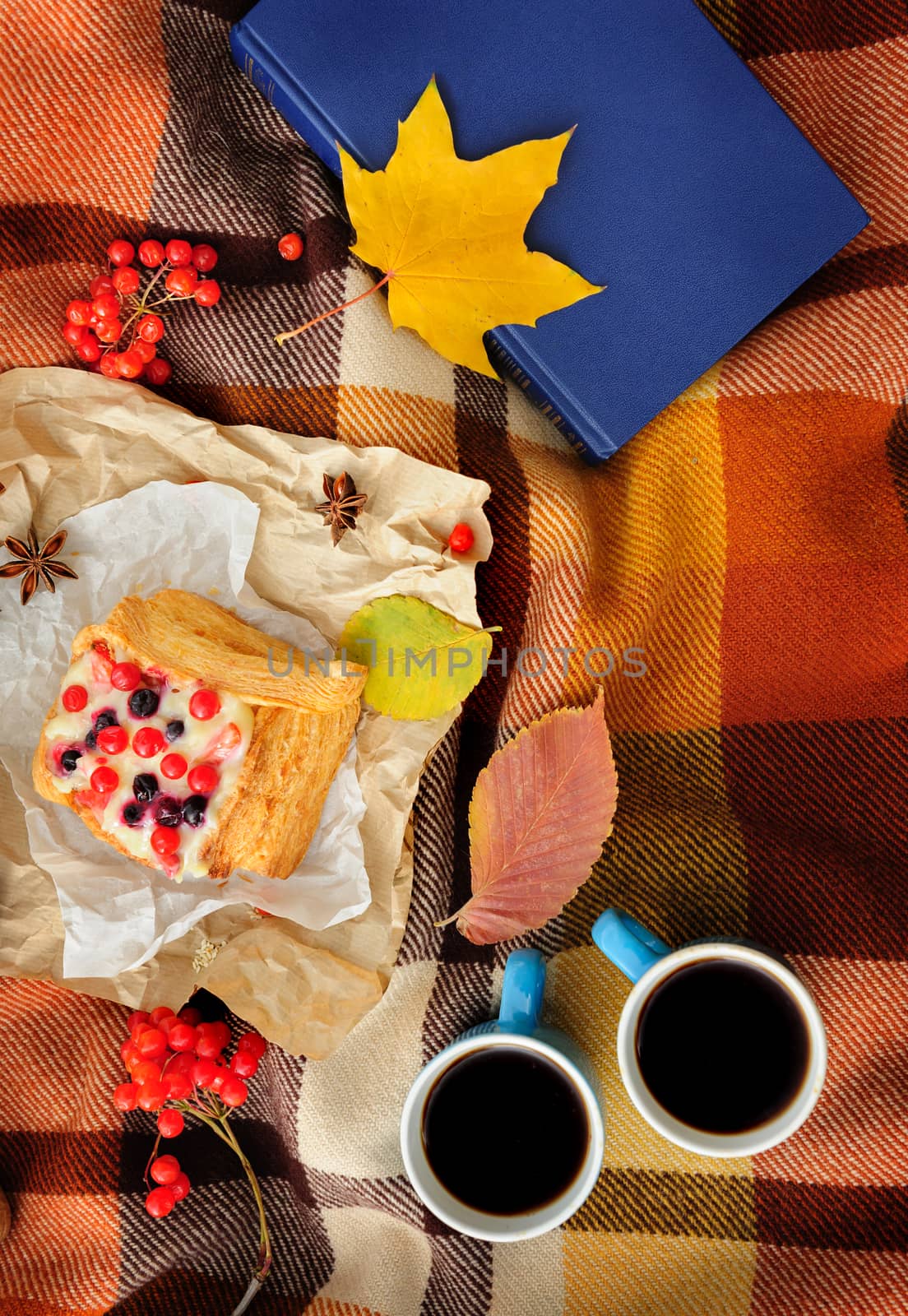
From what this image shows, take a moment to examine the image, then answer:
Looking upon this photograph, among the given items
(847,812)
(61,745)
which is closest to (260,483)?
(61,745)

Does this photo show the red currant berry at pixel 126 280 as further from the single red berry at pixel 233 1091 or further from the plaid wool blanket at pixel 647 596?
the single red berry at pixel 233 1091

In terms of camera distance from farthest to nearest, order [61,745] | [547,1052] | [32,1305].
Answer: [32,1305] < [61,745] < [547,1052]

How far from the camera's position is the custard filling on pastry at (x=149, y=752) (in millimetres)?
1297

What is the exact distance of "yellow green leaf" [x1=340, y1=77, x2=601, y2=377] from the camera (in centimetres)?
129

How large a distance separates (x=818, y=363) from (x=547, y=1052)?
3.26 feet

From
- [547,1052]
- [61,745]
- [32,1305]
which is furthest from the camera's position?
[32,1305]

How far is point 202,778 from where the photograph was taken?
1.29 meters

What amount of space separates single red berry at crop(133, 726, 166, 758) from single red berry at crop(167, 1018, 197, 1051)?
0.40 metres

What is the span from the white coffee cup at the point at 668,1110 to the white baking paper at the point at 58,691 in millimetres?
394

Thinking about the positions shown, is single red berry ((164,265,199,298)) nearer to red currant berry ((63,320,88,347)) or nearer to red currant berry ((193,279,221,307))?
red currant berry ((193,279,221,307))

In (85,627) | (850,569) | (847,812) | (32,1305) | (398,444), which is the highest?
(398,444)

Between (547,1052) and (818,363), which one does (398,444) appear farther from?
(547,1052)

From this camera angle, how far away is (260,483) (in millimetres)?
1394

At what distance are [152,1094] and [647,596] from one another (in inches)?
37.9
